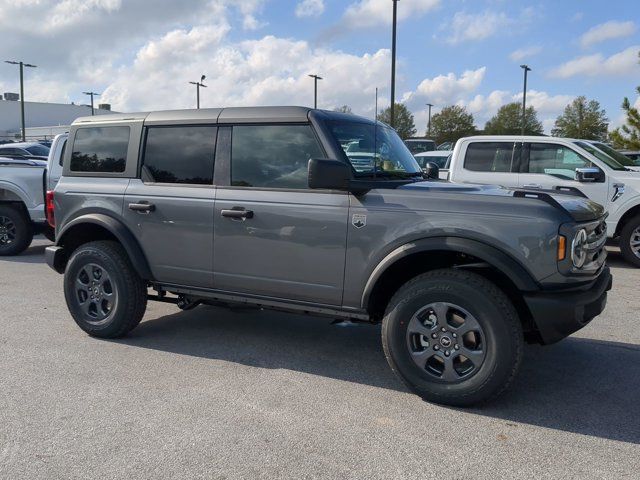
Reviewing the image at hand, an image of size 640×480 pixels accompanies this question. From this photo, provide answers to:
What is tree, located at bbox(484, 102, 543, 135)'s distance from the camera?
56.6 m

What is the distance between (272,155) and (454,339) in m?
1.92

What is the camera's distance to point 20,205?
33.4 ft

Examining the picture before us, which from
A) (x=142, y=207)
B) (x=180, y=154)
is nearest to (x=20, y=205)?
(x=142, y=207)

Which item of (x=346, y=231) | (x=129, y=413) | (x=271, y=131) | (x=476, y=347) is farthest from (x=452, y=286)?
(x=129, y=413)

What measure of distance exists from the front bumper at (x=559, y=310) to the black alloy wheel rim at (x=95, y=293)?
347cm

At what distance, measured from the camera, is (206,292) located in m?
4.84

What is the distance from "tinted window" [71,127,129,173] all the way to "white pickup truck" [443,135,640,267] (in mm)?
5829

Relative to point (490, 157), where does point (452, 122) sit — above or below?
above

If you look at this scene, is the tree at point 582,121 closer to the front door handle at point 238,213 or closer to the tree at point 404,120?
the tree at point 404,120

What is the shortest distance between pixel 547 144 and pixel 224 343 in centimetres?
650

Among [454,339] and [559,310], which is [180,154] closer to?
[454,339]

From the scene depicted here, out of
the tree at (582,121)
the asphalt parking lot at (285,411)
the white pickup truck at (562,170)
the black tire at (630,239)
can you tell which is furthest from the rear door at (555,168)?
the tree at (582,121)

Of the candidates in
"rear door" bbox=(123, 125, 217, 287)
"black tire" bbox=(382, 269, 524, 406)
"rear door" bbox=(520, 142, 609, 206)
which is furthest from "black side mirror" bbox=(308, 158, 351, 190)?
"rear door" bbox=(520, 142, 609, 206)

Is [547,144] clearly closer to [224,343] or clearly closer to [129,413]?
[224,343]
